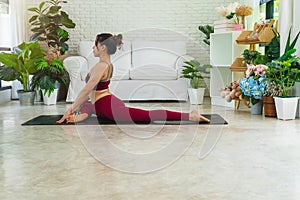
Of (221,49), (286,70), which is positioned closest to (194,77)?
(221,49)

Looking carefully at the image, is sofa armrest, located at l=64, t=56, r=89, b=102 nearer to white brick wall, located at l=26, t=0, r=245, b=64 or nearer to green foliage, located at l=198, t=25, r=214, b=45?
white brick wall, located at l=26, t=0, r=245, b=64

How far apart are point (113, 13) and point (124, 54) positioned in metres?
0.89

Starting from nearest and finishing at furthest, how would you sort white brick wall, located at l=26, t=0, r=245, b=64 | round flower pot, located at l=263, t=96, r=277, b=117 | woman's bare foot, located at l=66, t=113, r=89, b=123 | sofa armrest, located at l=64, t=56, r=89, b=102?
woman's bare foot, located at l=66, t=113, r=89, b=123 < round flower pot, located at l=263, t=96, r=277, b=117 < sofa armrest, located at l=64, t=56, r=89, b=102 < white brick wall, located at l=26, t=0, r=245, b=64

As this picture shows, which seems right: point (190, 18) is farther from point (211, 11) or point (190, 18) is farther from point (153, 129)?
point (153, 129)

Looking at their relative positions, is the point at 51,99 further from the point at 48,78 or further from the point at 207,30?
the point at 207,30

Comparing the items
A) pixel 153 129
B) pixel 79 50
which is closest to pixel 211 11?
pixel 79 50

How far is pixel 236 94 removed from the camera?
16.8 feet

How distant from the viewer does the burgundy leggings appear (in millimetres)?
4238

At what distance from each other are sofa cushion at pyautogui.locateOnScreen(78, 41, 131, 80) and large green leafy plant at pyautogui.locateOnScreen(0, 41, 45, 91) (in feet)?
2.68

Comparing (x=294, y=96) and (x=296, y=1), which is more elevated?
(x=296, y=1)

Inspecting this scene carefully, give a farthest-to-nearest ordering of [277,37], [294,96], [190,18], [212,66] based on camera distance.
A: [190,18], [212,66], [277,37], [294,96]

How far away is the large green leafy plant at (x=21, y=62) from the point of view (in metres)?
5.80

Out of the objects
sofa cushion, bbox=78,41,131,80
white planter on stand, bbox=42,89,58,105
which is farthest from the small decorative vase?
white planter on stand, bbox=42,89,58,105

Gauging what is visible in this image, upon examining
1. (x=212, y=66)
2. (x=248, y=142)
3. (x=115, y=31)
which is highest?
(x=115, y=31)
